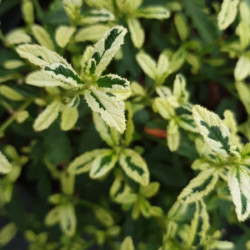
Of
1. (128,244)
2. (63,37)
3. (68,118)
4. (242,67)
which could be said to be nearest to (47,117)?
(68,118)

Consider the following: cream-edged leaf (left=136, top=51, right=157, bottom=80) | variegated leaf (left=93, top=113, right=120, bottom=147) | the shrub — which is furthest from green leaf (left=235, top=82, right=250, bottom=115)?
variegated leaf (left=93, top=113, right=120, bottom=147)

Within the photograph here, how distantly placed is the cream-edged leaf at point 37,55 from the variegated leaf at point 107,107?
58 millimetres

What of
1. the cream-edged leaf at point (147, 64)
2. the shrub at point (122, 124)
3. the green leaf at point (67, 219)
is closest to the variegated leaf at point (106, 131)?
the shrub at point (122, 124)

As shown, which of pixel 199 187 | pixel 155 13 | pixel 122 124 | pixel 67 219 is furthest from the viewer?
pixel 67 219

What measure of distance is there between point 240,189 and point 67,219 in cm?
49

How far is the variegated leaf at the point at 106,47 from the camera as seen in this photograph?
0.58 m

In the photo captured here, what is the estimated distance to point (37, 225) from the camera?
1.20 metres

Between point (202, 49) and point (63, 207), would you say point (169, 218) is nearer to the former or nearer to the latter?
point (63, 207)

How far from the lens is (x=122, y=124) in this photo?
0.56 m

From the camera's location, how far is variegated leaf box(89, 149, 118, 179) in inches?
29.8

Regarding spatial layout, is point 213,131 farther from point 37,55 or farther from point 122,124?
point 37,55

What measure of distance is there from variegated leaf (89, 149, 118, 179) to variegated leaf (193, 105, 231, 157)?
0.21m

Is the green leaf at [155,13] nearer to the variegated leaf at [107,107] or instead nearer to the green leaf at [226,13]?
the green leaf at [226,13]

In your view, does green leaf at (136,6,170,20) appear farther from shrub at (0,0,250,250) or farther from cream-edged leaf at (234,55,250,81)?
cream-edged leaf at (234,55,250,81)
